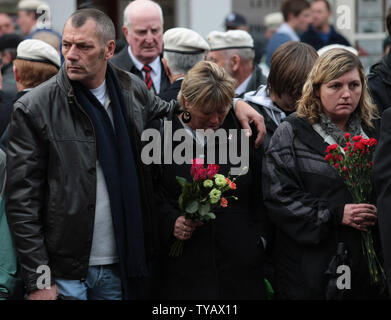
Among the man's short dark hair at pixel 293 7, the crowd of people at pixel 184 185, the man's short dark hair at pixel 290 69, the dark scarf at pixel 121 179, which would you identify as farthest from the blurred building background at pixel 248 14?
the dark scarf at pixel 121 179

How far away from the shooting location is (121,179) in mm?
4086

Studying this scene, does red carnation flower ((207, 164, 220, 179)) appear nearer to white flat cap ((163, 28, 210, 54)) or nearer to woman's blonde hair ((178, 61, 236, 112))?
woman's blonde hair ((178, 61, 236, 112))

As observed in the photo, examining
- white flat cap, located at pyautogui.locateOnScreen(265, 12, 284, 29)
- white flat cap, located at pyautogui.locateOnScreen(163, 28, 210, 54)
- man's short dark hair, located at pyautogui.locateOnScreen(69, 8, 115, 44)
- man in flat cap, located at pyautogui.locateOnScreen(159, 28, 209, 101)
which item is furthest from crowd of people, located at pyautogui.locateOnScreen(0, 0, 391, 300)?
white flat cap, located at pyautogui.locateOnScreen(265, 12, 284, 29)

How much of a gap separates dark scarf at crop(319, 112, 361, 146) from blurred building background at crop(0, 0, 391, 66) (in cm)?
656

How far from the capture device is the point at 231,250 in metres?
4.45

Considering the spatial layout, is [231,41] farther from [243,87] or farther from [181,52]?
[181,52]

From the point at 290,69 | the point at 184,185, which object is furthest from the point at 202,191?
the point at 290,69

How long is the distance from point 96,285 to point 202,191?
74 centimetres

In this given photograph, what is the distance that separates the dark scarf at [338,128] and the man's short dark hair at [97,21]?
50.5 inches

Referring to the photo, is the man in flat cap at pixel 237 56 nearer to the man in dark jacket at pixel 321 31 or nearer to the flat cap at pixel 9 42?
the man in dark jacket at pixel 321 31

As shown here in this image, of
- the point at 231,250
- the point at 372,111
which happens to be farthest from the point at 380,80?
the point at 231,250

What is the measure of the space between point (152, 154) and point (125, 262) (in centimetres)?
64

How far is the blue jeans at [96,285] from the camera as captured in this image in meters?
3.99

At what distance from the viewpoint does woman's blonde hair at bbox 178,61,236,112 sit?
170 inches
